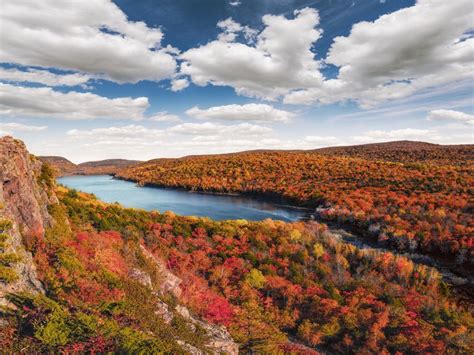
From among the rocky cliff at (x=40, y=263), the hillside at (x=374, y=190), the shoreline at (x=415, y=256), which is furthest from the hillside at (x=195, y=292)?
the hillside at (x=374, y=190)

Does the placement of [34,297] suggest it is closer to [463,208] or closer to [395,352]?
[395,352]

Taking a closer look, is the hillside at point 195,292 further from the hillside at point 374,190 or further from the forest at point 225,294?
the hillside at point 374,190

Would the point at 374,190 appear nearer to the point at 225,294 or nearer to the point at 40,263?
the point at 225,294

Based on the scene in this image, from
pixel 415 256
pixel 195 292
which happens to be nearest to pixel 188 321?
pixel 195 292

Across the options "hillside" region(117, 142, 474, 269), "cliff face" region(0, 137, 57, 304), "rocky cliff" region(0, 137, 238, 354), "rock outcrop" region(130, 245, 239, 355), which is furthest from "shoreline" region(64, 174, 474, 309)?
"cliff face" region(0, 137, 57, 304)

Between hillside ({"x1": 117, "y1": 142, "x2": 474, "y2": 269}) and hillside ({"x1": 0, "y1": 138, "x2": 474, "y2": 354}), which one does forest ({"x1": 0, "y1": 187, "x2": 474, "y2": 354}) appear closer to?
hillside ({"x1": 0, "y1": 138, "x2": 474, "y2": 354})

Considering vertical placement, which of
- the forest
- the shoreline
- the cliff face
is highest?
the cliff face
